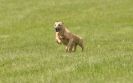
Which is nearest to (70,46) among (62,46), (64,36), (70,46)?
(70,46)

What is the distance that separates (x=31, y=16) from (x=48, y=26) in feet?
12.1

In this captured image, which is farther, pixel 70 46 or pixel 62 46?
pixel 62 46

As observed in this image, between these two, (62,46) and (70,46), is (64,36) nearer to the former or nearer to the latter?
(70,46)

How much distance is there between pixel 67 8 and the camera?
42406 millimetres

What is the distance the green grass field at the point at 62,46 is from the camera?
11.8 meters

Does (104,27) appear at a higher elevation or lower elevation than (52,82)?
lower

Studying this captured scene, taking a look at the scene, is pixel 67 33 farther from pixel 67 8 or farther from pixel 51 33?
pixel 67 8

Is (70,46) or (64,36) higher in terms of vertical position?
(64,36)

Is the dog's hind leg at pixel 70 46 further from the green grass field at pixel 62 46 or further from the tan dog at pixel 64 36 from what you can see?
the green grass field at pixel 62 46

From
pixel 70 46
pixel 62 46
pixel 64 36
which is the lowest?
pixel 62 46

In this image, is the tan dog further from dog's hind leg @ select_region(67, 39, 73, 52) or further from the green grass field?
the green grass field

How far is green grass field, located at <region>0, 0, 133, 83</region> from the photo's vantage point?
11789mm

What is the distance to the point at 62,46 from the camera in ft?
79.8

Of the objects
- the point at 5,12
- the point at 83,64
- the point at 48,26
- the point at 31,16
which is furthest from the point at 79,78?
the point at 5,12
